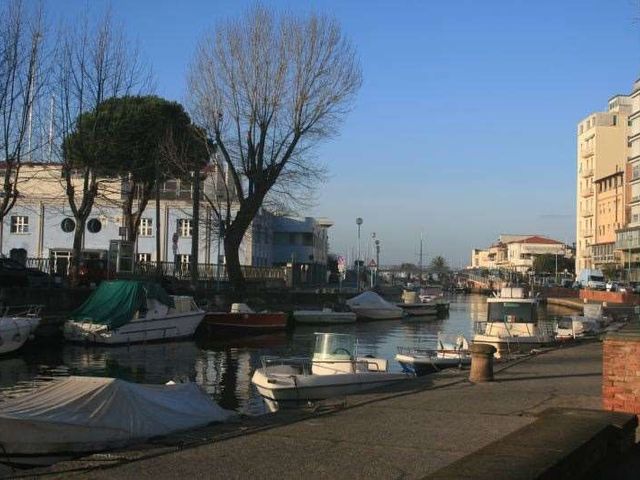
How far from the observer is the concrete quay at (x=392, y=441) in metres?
7.90

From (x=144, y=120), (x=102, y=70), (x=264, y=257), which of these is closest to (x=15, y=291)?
(x=102, y=70)

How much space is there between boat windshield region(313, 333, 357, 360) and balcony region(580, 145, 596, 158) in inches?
4108

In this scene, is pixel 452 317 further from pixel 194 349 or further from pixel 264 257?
pixel 194 349

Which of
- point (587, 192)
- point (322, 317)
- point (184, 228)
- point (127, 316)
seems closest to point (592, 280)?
point (587, 192)

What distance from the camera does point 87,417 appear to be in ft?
38.1

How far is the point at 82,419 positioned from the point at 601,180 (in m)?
109

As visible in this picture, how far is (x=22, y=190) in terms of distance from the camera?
6456cm

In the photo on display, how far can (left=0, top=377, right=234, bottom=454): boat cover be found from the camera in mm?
11203

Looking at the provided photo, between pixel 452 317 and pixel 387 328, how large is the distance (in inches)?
656

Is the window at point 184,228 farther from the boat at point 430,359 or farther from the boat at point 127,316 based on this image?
the boat at point 430,359

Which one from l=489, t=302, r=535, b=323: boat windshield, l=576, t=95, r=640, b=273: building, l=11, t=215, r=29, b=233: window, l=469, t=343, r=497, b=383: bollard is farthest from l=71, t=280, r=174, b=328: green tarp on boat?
l=576, t=95, r=640, b=273: building

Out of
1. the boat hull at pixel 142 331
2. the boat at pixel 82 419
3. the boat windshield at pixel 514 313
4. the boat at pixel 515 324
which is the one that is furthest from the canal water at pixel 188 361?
the boat windshield at pixel 514 313

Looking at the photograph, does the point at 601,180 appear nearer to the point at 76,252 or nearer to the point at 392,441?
the point at 76,252

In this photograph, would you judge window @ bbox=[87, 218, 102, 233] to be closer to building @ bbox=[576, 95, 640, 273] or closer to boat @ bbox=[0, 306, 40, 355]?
boat @ bbox=[0, 306, 40, 355]
